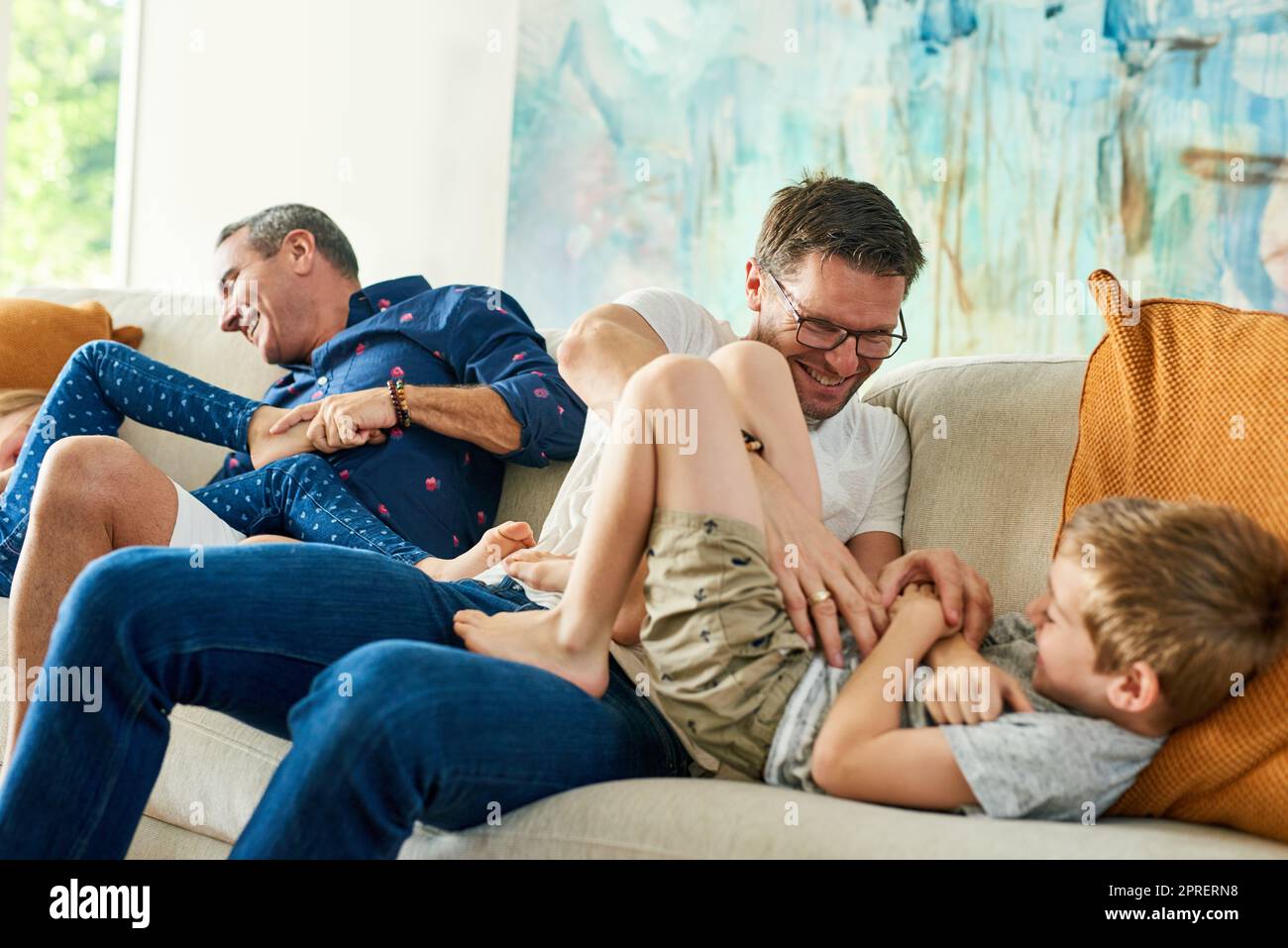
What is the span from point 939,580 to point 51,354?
191 centimetres

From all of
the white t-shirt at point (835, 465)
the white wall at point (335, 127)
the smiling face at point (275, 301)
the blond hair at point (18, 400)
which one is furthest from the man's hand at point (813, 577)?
the white wall at point (335, 127)

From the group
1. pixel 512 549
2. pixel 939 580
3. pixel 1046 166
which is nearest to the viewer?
pixel 939 580

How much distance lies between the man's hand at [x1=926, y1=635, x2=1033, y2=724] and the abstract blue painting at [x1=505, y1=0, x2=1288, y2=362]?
157 centimetres

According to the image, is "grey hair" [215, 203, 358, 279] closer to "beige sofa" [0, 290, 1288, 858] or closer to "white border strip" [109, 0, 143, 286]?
"beige sofa" [0, 290, 1288, 858]

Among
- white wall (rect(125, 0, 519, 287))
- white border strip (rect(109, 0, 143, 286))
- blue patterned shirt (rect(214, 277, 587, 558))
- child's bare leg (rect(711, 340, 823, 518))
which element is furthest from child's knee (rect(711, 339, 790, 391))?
white border strip (rect(109, 0, 143, 286))

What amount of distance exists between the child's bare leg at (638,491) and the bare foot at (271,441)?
0.94 m

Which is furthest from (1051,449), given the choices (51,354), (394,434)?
(51,354)

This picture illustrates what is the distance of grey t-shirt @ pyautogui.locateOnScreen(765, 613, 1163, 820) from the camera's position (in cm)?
109

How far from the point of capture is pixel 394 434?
81.0 inches

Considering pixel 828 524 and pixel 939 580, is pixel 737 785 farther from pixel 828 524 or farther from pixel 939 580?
pixel 828 524

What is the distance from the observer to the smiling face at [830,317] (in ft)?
5.16

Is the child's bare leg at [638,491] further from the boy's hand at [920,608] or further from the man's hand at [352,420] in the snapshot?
the man's hand at [352,420]
